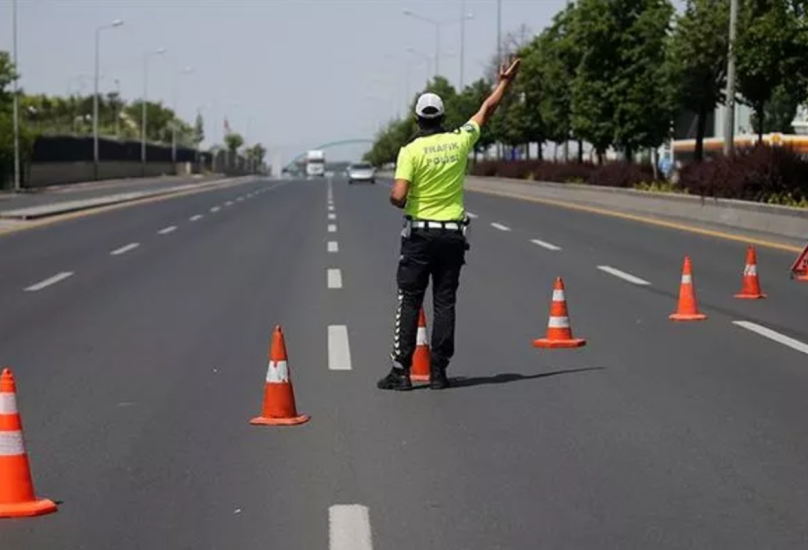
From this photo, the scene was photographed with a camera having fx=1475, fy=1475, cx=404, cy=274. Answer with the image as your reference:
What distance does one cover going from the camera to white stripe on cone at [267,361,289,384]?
879cm

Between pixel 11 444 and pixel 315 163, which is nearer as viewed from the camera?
pixel 11 444

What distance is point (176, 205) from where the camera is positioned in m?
50.0

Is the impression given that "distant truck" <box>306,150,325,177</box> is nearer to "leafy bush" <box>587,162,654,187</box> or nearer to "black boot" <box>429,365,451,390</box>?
"leafy bush" <box>587,162,654,187</box>

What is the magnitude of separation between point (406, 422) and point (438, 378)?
4.06ft

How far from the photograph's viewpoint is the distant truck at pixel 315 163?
16012 centimetres

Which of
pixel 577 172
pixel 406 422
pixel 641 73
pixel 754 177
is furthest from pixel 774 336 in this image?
pixel 577 172

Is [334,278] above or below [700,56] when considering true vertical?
below

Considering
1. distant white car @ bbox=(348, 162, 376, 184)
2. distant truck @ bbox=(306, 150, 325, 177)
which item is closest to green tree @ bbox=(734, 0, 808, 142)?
distant white car @ bbox=(348, 162, 376, 184)

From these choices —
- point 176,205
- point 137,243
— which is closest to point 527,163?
point 176,205

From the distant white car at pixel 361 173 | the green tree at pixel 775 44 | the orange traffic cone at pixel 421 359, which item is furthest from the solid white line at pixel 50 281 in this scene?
the distant white car at pixel 361 173

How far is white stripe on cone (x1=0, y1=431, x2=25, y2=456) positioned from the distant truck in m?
153

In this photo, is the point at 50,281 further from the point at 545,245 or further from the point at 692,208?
the point at 692,208

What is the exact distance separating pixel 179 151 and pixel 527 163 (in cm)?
8939

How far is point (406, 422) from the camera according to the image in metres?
9.05
